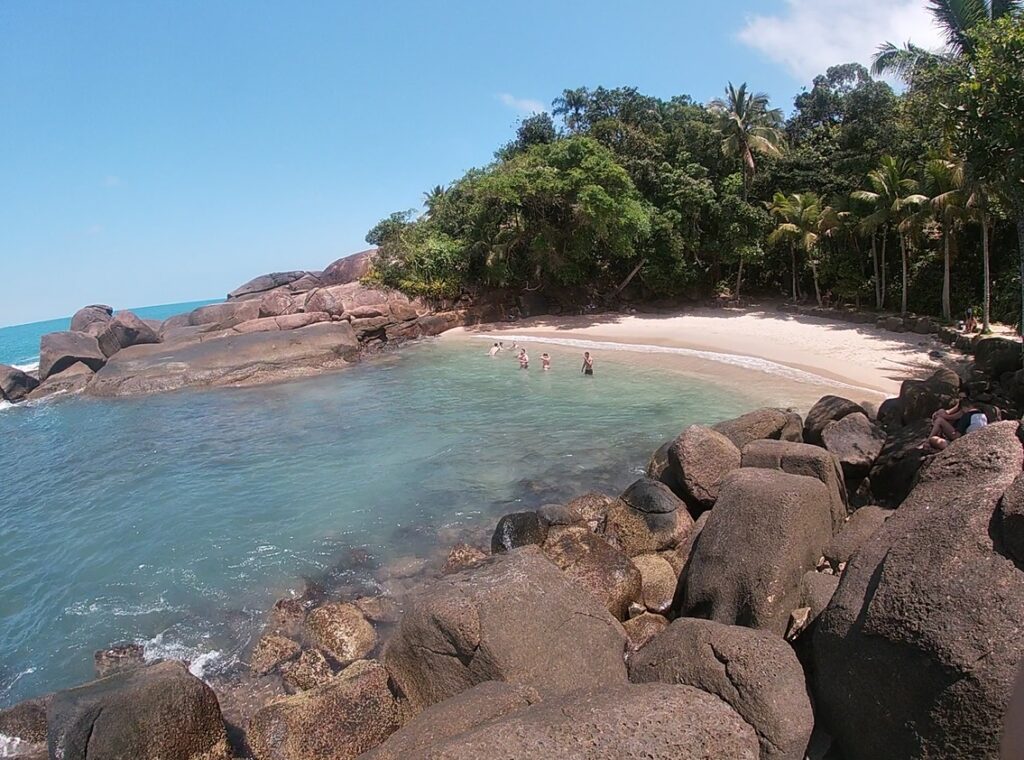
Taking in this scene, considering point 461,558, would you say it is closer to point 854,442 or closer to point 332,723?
point 332,723

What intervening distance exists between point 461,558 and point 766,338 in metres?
21.1

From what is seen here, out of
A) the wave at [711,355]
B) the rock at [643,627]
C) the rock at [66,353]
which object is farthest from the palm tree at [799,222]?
the rock at [66,353]

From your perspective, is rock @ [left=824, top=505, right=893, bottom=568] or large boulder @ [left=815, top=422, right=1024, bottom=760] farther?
rock @ [left=824, top=505, right=893, bottom=568]

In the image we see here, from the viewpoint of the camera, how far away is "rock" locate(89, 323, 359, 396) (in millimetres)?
27781

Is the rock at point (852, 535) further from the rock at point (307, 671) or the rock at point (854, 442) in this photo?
the rock at point (307, 671)

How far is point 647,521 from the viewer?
32.6 ft

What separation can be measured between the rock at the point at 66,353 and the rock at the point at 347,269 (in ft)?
51.9

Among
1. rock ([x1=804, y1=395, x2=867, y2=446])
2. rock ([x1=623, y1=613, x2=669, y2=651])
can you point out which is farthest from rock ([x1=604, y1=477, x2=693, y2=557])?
rock ([x1=804, y1=395, x2=867, y2=446])

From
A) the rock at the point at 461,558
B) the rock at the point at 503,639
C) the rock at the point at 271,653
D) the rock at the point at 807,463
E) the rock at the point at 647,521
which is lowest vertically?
the rock at the point at 271,653

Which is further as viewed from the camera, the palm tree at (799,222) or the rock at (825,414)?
the palm tree at (799,222)

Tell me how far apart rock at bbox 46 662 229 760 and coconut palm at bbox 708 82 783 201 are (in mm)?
34851

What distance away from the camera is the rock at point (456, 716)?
163 inches

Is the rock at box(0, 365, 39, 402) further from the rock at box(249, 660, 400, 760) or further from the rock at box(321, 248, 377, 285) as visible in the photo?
the rock at box(249, 660, 400, 760)

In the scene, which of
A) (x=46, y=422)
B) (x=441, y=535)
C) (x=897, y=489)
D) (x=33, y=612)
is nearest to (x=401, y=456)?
(x=441, y=535)
